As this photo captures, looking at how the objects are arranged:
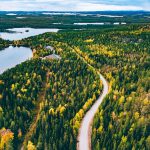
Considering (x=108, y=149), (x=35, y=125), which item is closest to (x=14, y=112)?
(x=35, y=125)

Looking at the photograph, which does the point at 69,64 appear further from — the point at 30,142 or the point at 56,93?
the point at 30,142

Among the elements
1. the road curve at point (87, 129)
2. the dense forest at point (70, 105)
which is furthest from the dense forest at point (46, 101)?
the road curve at point (87, 129)

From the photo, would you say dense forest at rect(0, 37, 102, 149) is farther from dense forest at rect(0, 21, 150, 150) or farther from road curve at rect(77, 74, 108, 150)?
road curve at rect(77, 74, 108, 150)

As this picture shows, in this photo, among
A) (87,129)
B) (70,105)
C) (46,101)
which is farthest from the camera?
(46,101)

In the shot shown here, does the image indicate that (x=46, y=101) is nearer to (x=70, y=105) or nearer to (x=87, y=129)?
(x=70, y=105)

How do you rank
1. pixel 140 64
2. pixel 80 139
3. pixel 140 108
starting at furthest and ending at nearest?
pixel 140 64 → pixel 140 108 → pixel 80 139

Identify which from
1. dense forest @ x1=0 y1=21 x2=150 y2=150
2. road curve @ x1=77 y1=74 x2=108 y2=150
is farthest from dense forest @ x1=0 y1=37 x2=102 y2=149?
road curve @ x1=77 y1=74 x2=108 y2=150

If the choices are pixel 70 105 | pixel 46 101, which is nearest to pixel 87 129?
pixel 70 105

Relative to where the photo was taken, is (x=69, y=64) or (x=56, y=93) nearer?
(x=56, y=93)
